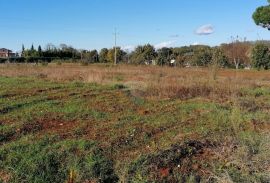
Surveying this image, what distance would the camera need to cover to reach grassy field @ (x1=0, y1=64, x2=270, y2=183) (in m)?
5.15

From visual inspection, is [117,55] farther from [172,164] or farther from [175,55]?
[172,164]

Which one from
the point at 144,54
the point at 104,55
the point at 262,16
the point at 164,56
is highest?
the point at 262,16

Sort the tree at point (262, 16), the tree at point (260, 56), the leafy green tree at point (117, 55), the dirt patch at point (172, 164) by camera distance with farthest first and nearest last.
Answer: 1. the leafy green tree at point (117, 55)
2. the tree at point (260, 56)
3. the tree at point (262, 16)
4. the dirt patch at point (172, 164)

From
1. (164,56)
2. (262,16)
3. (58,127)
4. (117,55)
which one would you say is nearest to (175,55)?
(164,56)

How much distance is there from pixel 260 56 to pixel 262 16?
18534mm

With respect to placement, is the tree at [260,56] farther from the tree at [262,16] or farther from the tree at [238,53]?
the tree at [262,16]

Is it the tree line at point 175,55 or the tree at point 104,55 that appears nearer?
the tree line at point 175,55

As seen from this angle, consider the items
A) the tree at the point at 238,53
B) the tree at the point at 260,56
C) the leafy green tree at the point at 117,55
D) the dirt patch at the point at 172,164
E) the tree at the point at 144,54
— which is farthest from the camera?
the leafy green tree at the point at 117,55

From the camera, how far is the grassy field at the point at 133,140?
5.15 meters

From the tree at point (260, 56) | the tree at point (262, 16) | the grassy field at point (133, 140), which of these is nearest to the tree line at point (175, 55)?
the tree at point (260, 56)

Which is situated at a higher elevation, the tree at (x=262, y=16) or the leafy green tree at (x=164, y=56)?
the tree at (x=262, y=16)

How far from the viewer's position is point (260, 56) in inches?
1622

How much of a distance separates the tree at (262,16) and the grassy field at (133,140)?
12690mm

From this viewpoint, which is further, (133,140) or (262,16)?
(262,16)
